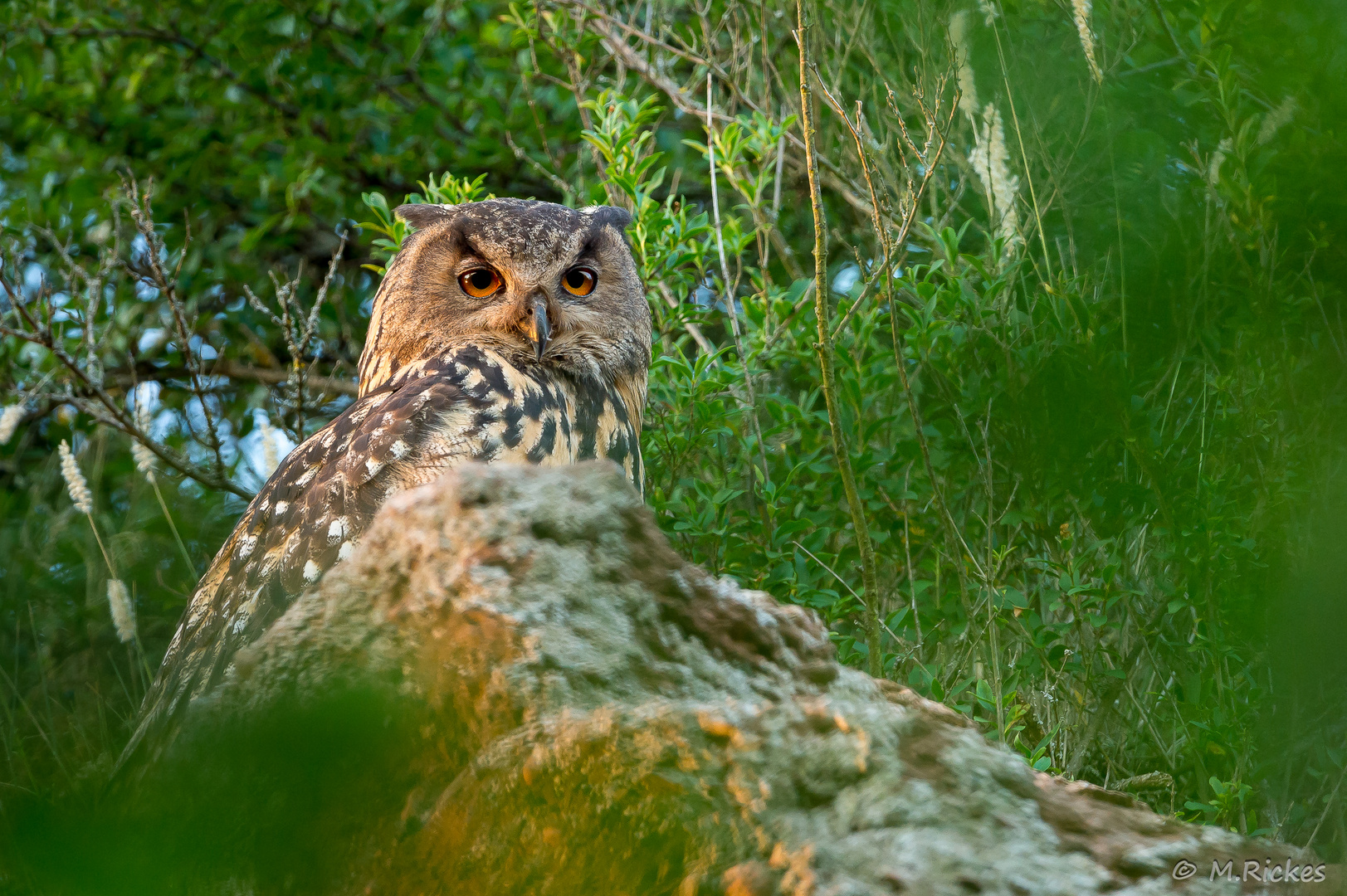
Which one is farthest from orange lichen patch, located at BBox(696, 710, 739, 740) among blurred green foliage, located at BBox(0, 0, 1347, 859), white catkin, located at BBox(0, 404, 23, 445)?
white catkin, located at BBox(0, 404, 23, 445)

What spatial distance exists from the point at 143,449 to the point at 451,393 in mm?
1497

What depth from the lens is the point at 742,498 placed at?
3.10 m

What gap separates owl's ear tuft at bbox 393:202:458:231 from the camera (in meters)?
2.67

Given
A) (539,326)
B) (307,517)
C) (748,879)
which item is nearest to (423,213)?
(539,326)

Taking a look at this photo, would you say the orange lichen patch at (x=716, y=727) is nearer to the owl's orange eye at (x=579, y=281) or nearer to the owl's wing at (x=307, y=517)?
the owl's wing at (x=307, y=517)

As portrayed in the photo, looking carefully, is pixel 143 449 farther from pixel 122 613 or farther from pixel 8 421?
pixel 122 613

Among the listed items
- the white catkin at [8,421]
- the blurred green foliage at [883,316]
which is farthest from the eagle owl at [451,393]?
the white catkin at [8,421]

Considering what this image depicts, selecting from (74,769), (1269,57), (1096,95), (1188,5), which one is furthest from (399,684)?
(1188,5)

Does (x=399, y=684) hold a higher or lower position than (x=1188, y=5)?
lower

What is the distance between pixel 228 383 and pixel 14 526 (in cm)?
93

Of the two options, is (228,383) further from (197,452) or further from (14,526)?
(14,526)

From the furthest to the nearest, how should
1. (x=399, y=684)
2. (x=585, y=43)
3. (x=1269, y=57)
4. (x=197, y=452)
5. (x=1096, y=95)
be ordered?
(x=197, y=452) < (x=585, y=43) < (x=1096, y=95) < (x=399, y=684) < (x=1269, y=57)

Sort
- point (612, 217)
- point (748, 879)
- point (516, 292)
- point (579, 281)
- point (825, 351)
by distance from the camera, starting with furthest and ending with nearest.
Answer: point (612, 217) → point (579, 281) → point (516, 292) → point (825, 351) → point (748, 879)

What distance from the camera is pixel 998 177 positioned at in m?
2.56
